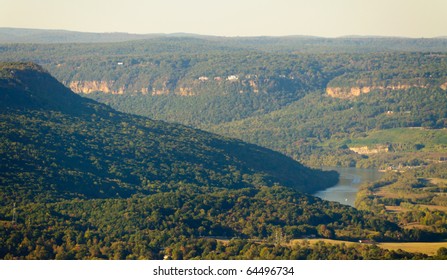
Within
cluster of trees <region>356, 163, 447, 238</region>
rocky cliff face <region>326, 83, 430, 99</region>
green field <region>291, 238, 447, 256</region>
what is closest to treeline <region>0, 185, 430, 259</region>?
green field <region>291, 238, 447, 256</region>

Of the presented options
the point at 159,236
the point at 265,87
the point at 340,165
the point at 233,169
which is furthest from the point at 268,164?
the point at 265,87

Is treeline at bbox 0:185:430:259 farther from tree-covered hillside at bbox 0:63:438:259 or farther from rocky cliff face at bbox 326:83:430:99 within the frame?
rocky cliff face at bbox 326:83:430:99

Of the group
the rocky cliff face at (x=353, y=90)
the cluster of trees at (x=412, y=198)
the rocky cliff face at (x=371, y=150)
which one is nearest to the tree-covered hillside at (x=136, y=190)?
the cluster of trees at (x=412, y=198)

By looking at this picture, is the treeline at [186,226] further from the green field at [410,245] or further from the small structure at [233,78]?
the small structure at [233,78]

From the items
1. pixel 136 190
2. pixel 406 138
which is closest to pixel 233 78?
pixel 406 138

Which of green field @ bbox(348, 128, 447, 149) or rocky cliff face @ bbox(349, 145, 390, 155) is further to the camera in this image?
green field @ bbox(348, 128, 447, 149)

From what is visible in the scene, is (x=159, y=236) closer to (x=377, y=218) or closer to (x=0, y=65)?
(x=377, y=218)
